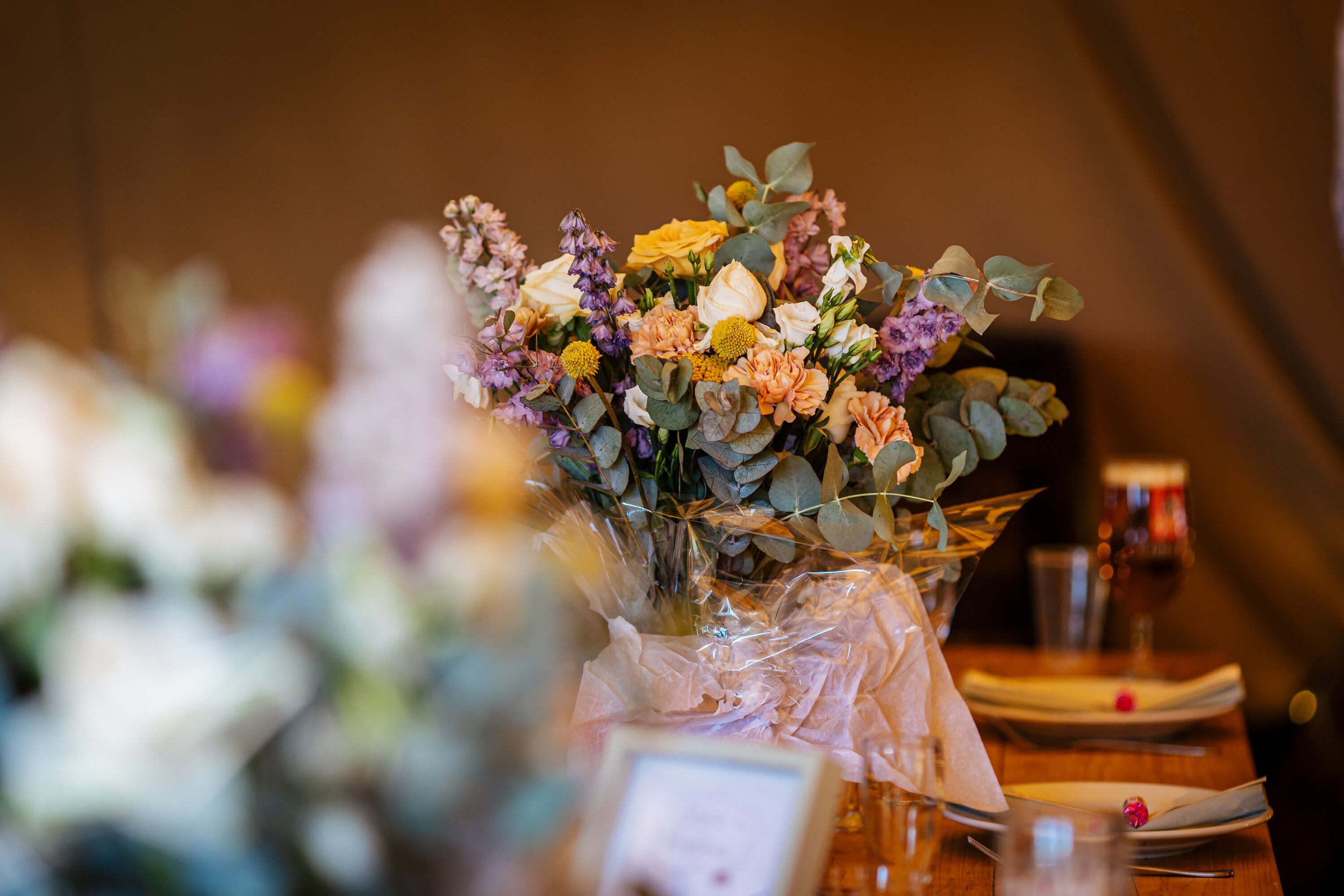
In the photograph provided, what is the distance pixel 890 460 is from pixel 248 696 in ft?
1.98

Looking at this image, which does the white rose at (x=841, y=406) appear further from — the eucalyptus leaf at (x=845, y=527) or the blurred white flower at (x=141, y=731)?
the blurred white flower at (x=141, y=731)

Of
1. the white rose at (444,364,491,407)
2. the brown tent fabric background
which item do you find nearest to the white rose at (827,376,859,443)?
the white rose at (444,364,491,407)

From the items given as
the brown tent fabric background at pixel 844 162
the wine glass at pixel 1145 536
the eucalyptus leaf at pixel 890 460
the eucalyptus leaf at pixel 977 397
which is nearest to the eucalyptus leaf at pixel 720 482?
the eucalyptus leaf at pixel 890 460

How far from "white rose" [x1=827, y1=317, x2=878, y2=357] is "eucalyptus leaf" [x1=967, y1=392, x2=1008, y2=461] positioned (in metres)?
0.12

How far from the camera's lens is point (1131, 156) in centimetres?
222

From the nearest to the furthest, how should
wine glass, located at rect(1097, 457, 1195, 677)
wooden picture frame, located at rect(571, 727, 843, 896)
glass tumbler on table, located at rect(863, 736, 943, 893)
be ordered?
1. wooden picture frame, located at rect(571, 727, 843, 896)
2. glass tumbler on table, located at rect(863, 736, 943, 893)
3. wine glass, located at rect(1097, 457, 1195, 677)

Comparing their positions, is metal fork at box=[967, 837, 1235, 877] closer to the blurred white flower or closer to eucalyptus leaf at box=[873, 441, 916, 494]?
eucalyptus leaf at box=[873, 441, 916, 494]

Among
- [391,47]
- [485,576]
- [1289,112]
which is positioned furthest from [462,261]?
[1289,112]

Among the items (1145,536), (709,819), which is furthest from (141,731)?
(1145,536)

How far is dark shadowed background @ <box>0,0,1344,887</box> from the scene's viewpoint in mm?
2223

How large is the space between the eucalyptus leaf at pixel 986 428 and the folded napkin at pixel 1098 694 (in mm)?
464

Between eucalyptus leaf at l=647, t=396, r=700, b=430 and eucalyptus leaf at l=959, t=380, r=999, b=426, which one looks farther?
eucalyptus leaf at l=959, t=380, r=999, b=426

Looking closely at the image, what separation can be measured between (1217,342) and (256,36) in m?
1.98

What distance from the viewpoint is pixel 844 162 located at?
2.27 meters
